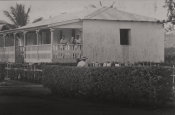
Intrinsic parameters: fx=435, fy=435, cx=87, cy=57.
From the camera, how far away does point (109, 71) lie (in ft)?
52.7

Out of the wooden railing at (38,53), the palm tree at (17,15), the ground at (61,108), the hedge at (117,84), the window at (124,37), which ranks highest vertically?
the palm tree at (17,15)

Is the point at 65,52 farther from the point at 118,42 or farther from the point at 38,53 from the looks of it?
the point at 118,42

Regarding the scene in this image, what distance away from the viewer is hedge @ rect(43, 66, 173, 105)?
14.3 meters

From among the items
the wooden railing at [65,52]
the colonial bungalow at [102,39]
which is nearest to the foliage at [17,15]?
the colonial bungalow at [102,39]

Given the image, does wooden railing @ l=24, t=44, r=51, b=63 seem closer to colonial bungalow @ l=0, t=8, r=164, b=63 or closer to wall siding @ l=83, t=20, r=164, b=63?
colonial bungalow @ l=0, t=8, r=164, b=63

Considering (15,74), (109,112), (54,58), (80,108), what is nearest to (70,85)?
(80,108)

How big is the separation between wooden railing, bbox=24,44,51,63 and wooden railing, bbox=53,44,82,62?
0.57 metres

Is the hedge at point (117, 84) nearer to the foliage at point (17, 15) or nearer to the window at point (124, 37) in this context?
the window at point (124, 37)

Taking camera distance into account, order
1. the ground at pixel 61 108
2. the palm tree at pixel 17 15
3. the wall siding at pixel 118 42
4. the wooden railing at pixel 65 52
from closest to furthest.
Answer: the ground at pixel 61 108 < the wooden railing at pixel 65 52 < the wall siding at pixel 118 42 < the palm tree at pixel 17 15

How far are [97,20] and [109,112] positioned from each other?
1871 cm

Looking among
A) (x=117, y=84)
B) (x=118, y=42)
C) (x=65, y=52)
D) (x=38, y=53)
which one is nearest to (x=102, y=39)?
(x=118, y=42)

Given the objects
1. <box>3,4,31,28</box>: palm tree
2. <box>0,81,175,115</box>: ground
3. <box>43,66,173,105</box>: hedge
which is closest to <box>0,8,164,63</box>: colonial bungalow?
<box>43,66,173,105</box>: hedge

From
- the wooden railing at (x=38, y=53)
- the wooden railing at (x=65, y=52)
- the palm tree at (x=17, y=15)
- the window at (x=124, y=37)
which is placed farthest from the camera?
the palm tree at (x=17, y=15)

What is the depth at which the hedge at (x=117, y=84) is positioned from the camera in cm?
1427
